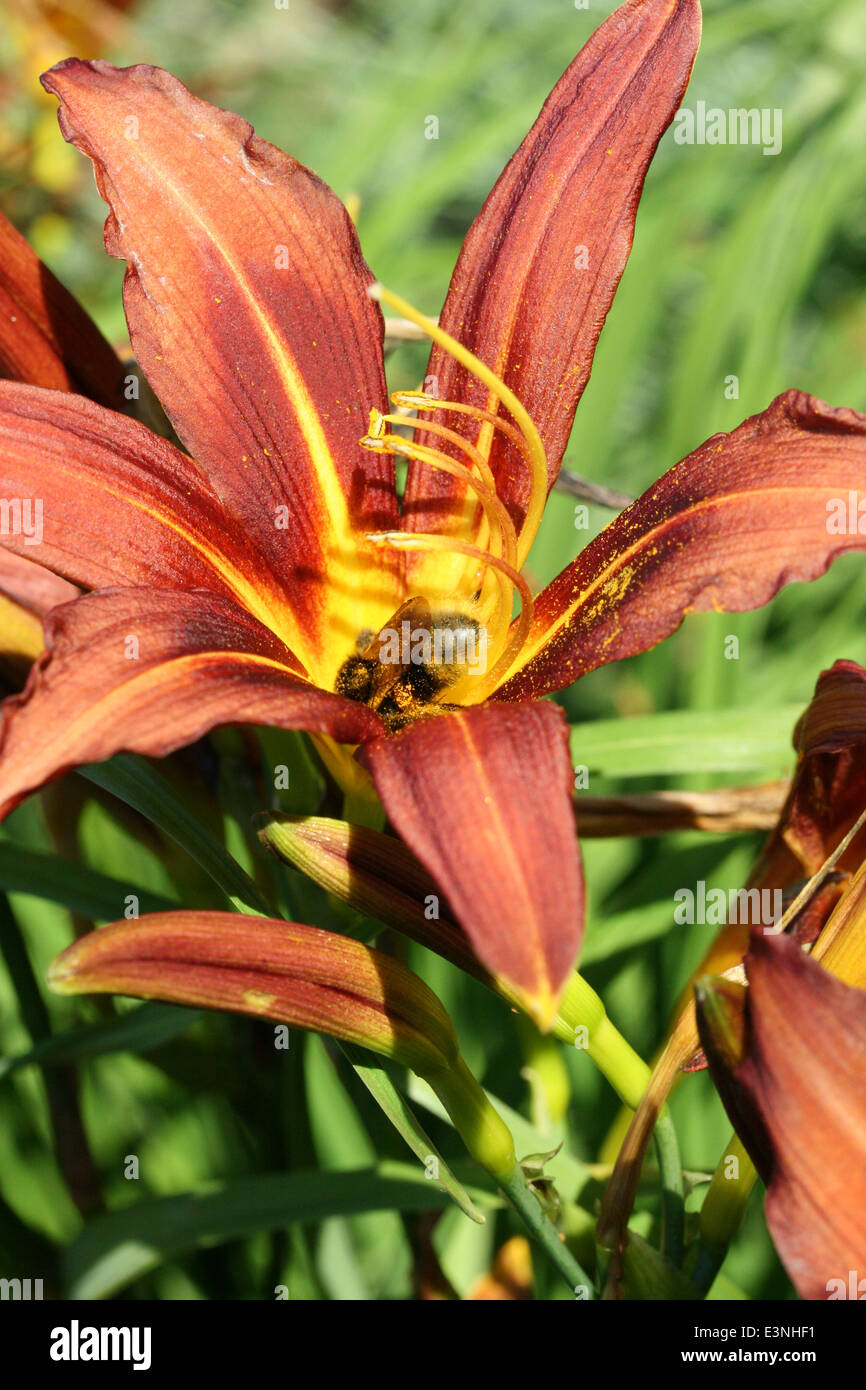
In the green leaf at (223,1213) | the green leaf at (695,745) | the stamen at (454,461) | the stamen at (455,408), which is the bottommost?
the green leaf at (223,1213)

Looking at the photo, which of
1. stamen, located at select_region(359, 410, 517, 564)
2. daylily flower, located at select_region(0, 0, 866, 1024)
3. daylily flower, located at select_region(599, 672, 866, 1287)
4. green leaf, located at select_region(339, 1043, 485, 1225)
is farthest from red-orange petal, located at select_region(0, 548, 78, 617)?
daylily flower, located at select_region(599, 672, 866, 1287)

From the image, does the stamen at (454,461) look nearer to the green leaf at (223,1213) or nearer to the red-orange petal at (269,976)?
the red-orange petal at (269,976)

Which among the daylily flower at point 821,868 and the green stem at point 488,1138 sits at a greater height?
the daylily flower at point 821,868

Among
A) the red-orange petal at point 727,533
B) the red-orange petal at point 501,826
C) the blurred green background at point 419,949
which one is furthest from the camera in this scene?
the blurred green background at point 419,949

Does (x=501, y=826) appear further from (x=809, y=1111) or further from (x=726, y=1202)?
(x=726, y=1202)

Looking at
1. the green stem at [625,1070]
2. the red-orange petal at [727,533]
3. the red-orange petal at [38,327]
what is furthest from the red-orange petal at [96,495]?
the green stem at [625,1070]

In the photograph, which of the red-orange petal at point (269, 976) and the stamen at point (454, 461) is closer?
the red-orange petal at point (269, 976)

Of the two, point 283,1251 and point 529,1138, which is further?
point 283,1251

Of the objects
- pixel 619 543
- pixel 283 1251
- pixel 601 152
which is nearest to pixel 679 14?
pixel 601 152
